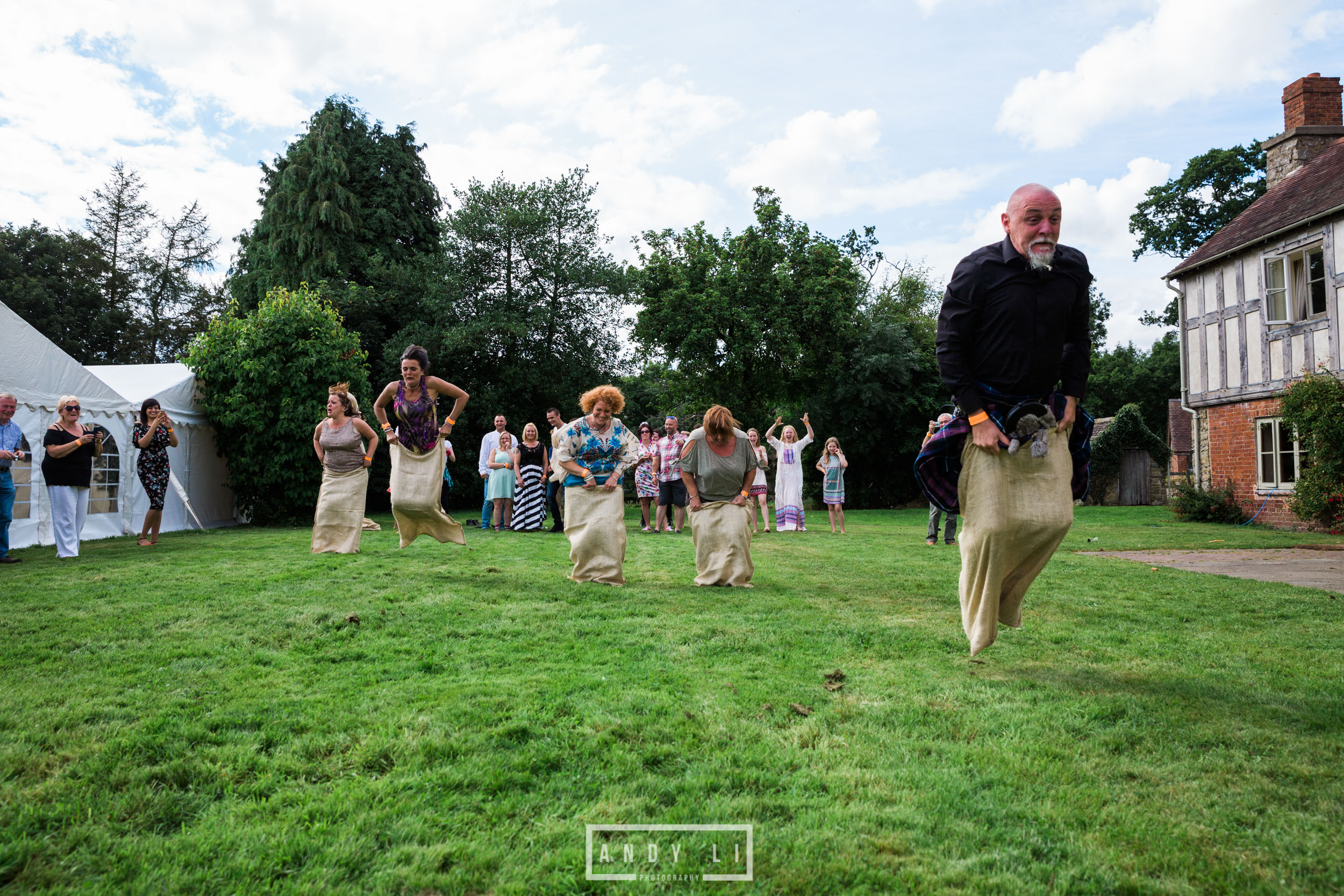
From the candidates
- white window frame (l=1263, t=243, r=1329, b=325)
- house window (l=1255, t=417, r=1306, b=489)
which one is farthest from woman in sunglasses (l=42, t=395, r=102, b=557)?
white window frame (l=1263, t=243, r=1329, b=325)

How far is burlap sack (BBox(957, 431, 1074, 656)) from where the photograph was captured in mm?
4242

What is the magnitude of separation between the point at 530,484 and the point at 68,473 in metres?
6.85

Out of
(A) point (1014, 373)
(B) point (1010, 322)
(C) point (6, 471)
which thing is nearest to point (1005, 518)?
(A) point (1014, 373)

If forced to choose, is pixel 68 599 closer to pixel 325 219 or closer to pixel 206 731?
pixel 206 731

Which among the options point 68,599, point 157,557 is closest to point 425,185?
point 157,557

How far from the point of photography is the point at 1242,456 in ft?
63.5

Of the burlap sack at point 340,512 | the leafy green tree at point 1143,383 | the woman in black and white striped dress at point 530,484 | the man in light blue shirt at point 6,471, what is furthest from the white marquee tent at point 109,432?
the leafy green tree at point 1143,383

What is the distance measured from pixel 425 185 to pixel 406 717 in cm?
3464

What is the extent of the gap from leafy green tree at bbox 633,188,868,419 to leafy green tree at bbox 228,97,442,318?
9853 millimetres

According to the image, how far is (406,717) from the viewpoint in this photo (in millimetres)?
3490

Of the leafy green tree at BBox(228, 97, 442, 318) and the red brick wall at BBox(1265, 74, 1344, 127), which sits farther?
the leafy green tree at BBox(228, 97, 442, 318)

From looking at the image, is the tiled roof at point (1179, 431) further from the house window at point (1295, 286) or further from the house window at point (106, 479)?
the house window at point (106, 479)

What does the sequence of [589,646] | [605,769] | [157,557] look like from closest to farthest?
[605,769], [589,646], [157,557]

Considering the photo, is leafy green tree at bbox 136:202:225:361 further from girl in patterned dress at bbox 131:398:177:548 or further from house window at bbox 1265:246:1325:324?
house window at bbox 1265:246:1325:324
